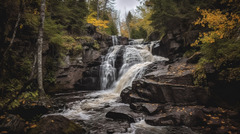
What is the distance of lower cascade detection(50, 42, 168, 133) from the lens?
6984 mm

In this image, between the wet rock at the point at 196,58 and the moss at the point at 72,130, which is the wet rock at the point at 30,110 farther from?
the wet rock at the point at 196,58

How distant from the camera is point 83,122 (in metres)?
5.47

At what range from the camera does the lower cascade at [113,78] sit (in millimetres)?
6984

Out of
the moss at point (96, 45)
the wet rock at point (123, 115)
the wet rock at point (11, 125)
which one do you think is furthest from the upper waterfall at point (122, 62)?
the wet rock at point (11, 125)

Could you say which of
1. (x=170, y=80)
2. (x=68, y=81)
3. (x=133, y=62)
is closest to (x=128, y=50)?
(x=133, y=62)

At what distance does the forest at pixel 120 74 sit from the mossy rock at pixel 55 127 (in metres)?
0.03

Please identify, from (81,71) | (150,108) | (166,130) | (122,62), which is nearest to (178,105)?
(150,108)

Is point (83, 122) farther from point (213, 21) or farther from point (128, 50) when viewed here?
point (128, 50)

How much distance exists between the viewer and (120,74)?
13.5 metres

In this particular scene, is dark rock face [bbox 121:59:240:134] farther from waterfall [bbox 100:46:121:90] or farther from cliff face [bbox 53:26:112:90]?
cliff face [bbox 53:26:112:90]

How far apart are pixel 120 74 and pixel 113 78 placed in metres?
0.92

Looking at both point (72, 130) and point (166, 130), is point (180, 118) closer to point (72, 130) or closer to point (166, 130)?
point (166, 130)

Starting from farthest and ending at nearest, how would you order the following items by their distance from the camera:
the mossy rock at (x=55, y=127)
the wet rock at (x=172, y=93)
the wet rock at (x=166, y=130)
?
1. the wet rock at (x=172, y=93)
2. the wet rock at (x=166, y=130)
3. the mossy rock at (x=55, y=127)

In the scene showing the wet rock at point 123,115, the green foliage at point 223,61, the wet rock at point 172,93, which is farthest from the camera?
the wet rock at point 172,93
